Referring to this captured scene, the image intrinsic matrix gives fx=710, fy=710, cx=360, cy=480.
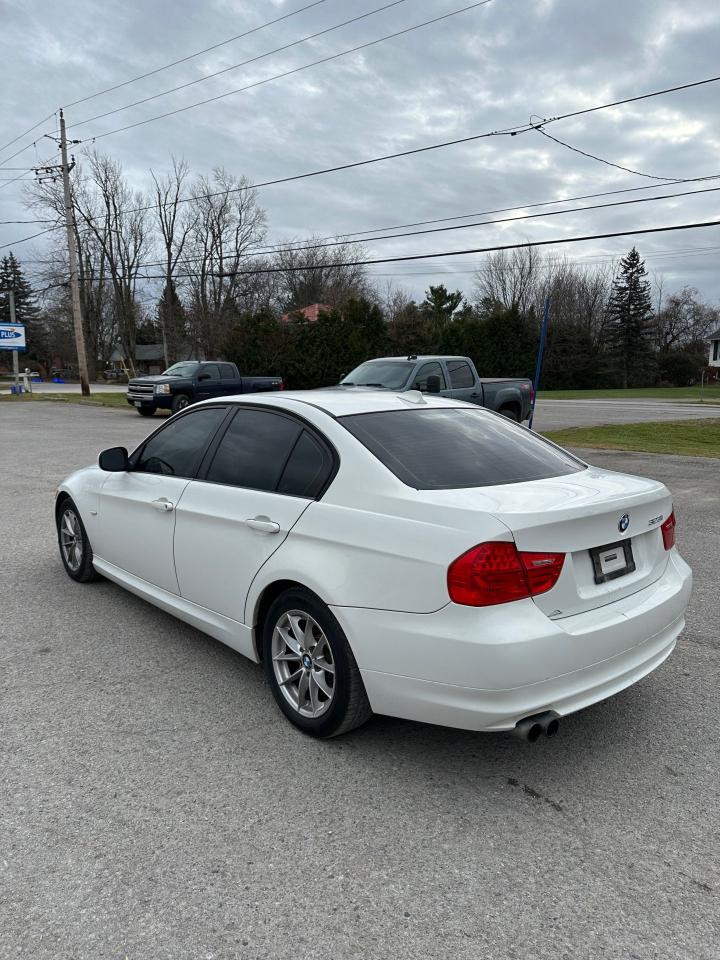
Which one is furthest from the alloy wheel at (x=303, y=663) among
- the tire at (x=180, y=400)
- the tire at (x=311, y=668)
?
the tire at (x=180, y=400)

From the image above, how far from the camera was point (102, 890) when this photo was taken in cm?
229

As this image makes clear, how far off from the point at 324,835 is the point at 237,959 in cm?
59

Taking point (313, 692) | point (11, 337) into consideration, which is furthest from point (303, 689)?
point (11, 337)

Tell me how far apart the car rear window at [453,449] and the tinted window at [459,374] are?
9561 mm

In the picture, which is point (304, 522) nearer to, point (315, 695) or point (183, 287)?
point (315, 695)

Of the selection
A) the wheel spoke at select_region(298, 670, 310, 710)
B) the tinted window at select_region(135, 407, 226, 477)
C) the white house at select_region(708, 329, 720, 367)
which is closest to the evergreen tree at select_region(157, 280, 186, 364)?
the white house at select_region(708, 329, 720, 367)

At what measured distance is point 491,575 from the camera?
2.65m

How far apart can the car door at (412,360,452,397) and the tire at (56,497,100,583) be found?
7.99 meters

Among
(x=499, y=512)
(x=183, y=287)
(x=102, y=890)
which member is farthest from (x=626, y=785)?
(x=183, y=287)

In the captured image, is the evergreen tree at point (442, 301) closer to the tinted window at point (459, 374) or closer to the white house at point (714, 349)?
the white house at point (714, 349)

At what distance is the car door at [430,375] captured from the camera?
12.8m

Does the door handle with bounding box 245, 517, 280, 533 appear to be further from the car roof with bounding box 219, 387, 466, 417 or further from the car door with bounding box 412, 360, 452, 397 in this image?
the car door with bounding box 412, 360, 452, 397

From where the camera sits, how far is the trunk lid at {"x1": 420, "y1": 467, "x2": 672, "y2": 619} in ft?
9.00

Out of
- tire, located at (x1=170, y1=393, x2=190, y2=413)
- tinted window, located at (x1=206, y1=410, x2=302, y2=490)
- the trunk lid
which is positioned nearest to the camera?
the trunk lid
